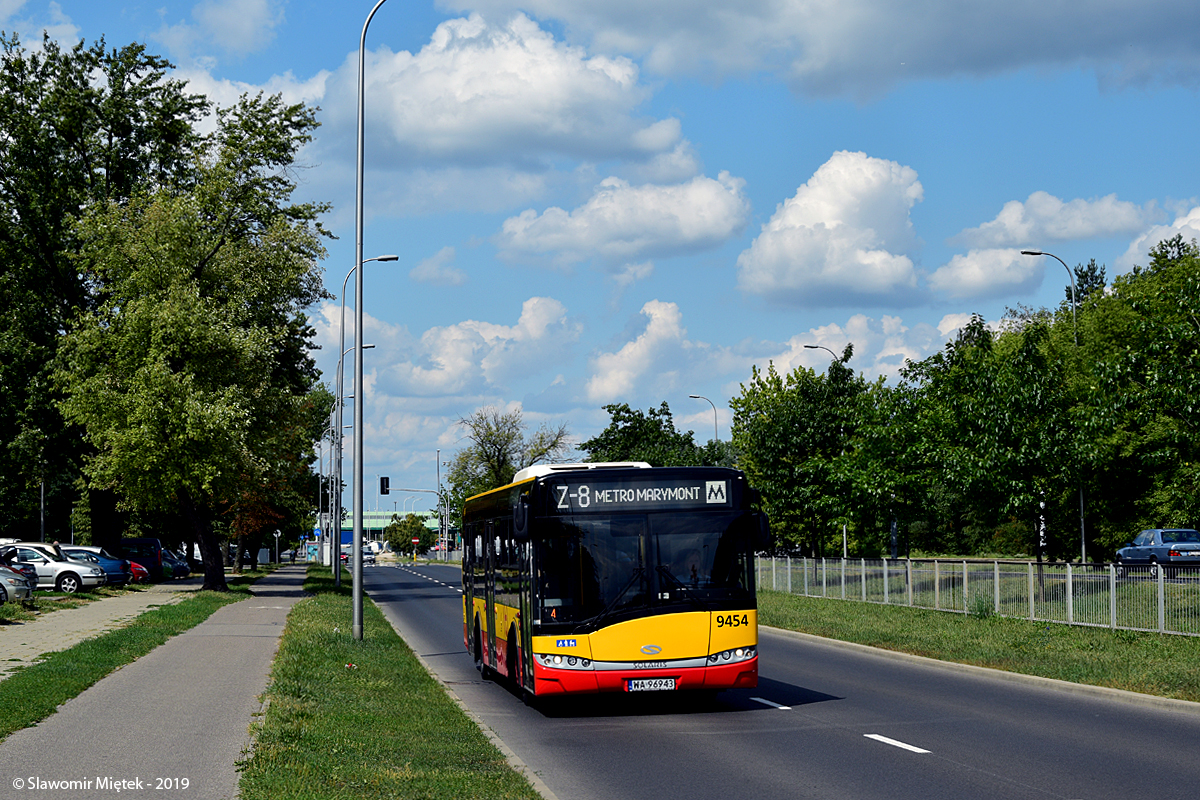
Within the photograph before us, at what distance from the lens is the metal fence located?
843 inches

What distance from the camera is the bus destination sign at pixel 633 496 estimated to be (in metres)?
14.4

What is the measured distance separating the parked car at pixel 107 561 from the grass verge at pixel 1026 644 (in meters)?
25.2

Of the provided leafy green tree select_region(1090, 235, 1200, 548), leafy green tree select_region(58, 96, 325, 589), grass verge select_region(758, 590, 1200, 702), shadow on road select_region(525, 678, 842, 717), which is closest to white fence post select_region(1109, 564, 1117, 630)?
grass verge select_region(758, 590, 1200, 702)

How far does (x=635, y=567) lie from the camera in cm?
1420

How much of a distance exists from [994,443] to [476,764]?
2101 cm

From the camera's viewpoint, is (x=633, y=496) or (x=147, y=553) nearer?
(x=633, y=496)

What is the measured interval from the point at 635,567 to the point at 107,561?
36966 mm

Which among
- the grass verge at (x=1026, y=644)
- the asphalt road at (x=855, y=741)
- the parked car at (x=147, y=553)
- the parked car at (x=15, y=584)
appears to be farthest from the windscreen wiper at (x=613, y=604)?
the parked car at (x=147, y=553)

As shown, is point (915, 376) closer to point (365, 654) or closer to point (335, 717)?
point (365, 654)

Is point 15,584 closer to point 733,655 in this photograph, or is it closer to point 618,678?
point 618,678

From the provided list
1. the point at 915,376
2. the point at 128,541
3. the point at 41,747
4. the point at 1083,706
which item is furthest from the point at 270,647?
the point at 128,541

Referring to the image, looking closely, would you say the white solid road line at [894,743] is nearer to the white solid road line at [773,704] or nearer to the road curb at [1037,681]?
the white solid road line at [773,704]

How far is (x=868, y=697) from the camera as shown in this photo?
1599 cm

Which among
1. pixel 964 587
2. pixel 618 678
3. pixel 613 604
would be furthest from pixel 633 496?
pixel 964 587
